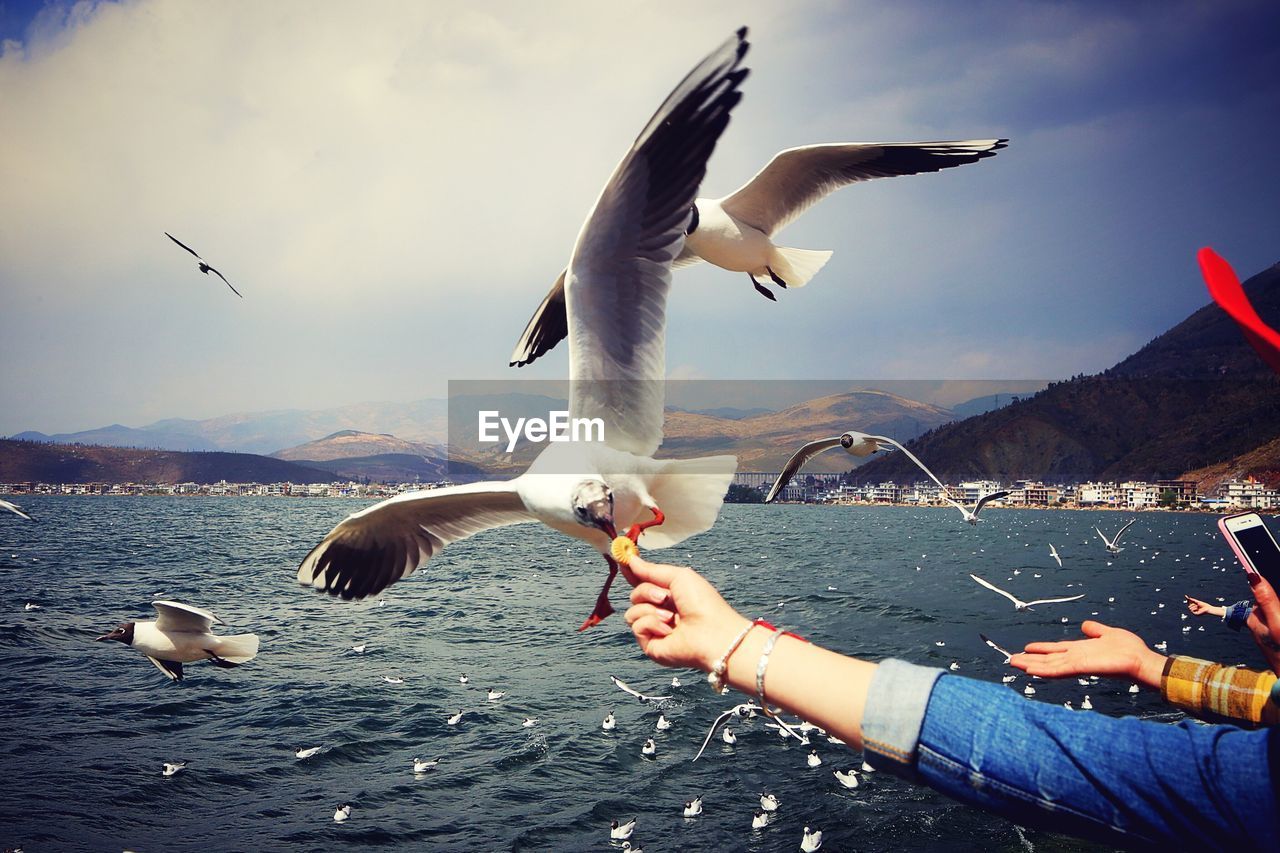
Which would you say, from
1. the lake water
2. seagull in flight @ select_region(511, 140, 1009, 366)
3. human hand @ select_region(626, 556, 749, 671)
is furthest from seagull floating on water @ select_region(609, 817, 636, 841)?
human hand @ select_region(626, 556, 749, 671)

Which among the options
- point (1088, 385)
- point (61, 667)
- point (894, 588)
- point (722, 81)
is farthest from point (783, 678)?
point (1088, 385)

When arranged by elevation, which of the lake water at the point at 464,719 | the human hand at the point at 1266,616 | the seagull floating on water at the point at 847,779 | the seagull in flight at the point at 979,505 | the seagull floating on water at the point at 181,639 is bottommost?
the lake water at the point at 464,719

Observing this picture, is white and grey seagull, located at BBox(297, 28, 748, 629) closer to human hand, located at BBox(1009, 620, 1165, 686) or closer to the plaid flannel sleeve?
human hand, located at BBox(1009, 620, 1165, 686)

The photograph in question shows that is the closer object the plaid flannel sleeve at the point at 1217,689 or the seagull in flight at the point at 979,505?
the plaid flannel sleeve at the point at 1217,689

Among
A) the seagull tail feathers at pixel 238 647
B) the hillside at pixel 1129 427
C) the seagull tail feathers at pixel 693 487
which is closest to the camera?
the seagull tail feathers at pixel 693 487

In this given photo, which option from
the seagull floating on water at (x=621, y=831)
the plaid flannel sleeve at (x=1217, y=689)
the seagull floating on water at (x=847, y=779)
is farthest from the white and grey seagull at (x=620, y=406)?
the seagull floating on water at (x=847, y=779)

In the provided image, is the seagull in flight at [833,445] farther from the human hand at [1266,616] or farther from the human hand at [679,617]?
the human hand at [679,617]

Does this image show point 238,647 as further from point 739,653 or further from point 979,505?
point 979,505
